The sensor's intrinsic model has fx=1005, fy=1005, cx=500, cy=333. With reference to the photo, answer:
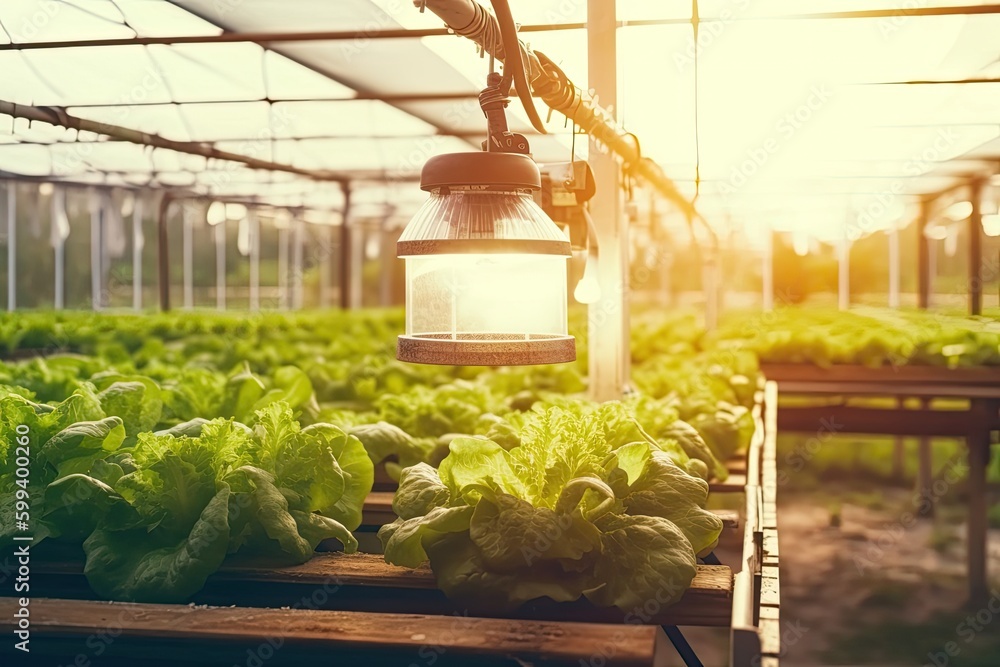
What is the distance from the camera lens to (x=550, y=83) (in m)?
2.41

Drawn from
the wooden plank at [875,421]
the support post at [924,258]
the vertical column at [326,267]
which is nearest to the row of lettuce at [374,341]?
the wooden plank at [875,421]

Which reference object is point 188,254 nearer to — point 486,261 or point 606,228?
point 606,228

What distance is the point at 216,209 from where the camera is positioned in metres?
13.3

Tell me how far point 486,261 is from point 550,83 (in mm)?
784

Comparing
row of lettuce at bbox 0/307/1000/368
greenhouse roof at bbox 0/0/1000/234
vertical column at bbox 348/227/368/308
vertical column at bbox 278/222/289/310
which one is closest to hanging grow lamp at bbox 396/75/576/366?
greenhouse roof at bbox 0/0/1000/234

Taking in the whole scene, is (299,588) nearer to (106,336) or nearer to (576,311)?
(106,336)

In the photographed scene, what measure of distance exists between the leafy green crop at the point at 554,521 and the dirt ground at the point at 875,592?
15.1ft

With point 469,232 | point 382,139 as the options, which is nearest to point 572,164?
point 469,232

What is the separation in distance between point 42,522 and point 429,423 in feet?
4.84

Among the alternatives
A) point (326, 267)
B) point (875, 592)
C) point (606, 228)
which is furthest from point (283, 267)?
point (606, 228)

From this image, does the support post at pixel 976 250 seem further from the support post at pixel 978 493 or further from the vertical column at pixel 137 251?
the vertical column at pixel 137 251

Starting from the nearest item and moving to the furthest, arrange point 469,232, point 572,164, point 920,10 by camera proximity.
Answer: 1. point 469,232
2. point 572,164
3. point 920,10

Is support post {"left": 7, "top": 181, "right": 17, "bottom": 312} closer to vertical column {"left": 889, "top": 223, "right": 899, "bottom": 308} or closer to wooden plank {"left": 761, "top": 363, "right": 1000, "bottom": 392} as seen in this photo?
wooden plank {"left": 761, "top": 363, "right": 1000, "bottom": 392}

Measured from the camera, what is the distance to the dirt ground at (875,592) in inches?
342
